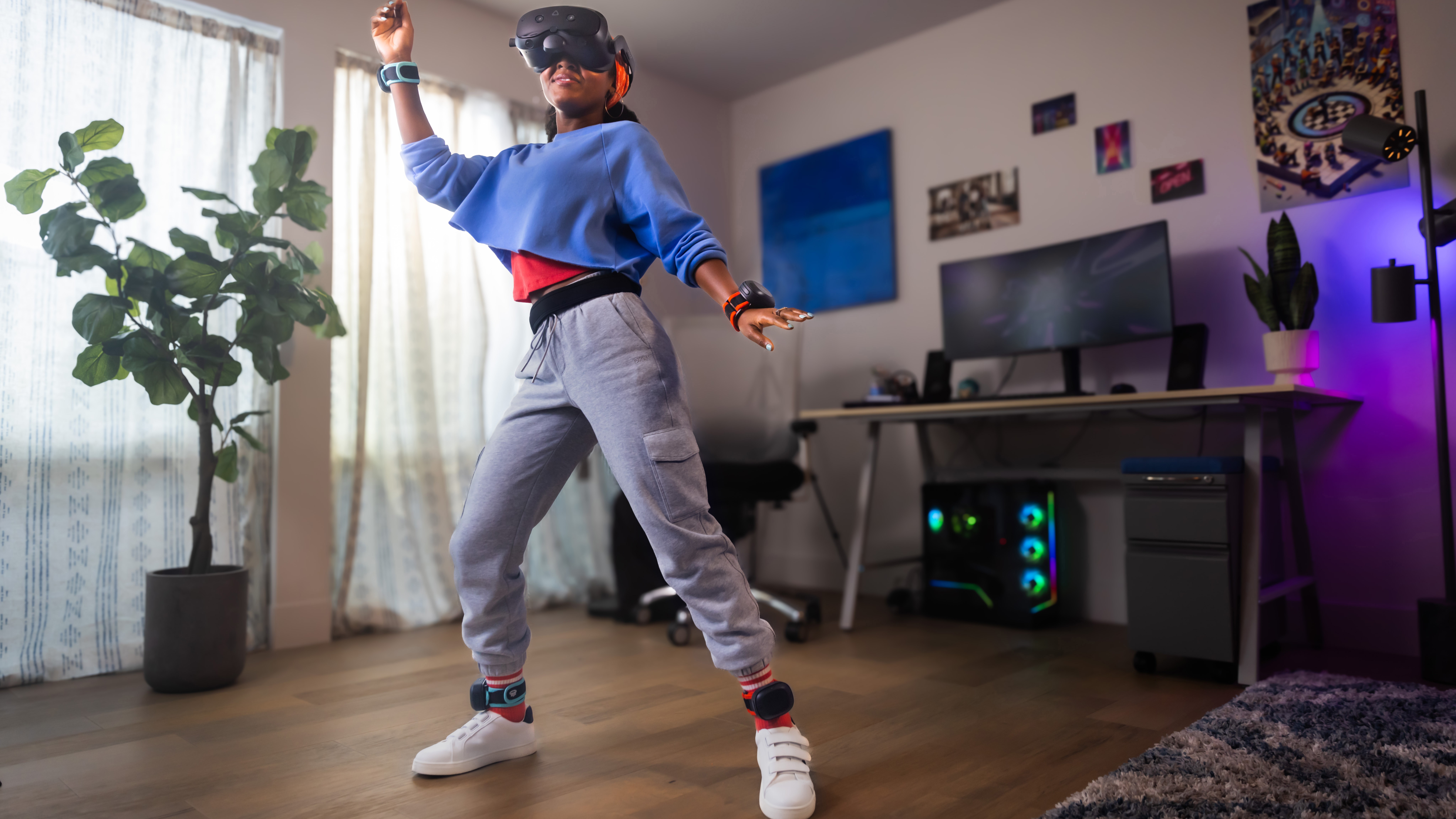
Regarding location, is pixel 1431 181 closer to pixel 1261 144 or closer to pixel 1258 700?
pixel 1261 144

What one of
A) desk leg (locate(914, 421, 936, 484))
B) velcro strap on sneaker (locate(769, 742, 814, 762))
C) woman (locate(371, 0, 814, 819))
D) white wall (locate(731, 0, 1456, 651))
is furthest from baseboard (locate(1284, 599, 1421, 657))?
woman (locate(371, 0, 814, 819))

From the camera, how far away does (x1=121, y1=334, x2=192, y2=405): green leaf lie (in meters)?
2.08

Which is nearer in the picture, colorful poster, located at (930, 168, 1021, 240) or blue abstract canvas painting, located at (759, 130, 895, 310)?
colorful poster, located at (930, 168, 1021, 240)

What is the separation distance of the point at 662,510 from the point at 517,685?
496mm

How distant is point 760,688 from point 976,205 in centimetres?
246

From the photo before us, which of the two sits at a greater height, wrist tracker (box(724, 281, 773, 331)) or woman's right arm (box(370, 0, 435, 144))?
woman's right arm (box(370, 0, 435, 144))

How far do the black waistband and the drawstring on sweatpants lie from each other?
1cm

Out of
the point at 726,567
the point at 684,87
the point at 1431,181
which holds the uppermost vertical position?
the point at 684,87

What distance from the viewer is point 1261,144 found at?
2600 mm

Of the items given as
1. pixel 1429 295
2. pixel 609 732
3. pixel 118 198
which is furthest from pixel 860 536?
pixel 118 198

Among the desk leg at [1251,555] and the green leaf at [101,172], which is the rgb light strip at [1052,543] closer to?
the desk leg at [1251,555]

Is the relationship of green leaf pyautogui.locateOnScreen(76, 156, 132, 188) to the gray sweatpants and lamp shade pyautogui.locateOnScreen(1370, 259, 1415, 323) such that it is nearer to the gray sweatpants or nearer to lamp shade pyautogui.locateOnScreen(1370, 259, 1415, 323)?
the gray sweatpants

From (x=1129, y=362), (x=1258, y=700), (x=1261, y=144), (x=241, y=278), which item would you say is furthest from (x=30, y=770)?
(x=1261, y=144)

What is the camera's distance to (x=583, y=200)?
1356 mm
